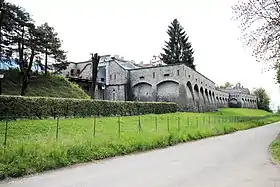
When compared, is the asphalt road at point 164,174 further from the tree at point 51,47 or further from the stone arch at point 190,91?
the stone arch at point 190,91

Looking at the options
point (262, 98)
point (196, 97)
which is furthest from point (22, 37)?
point (262, 98)

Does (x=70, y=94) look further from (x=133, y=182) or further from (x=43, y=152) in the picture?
(x=133, y=182)

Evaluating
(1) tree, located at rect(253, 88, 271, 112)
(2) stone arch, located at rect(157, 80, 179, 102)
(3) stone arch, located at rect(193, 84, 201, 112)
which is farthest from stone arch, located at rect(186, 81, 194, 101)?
(1) tree, located at rect(253, 88, 271, 112)

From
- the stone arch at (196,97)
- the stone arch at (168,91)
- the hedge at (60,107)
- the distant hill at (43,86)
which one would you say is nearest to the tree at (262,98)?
the stone arch at (196,97)

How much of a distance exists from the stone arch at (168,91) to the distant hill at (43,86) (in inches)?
662

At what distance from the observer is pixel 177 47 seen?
69312 mm

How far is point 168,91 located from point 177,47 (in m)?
20.7

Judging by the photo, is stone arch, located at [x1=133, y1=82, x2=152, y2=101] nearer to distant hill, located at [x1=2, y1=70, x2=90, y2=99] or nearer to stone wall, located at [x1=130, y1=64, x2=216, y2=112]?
stone wall, located at [x1=130, y1=64, x2=216, y2=112]

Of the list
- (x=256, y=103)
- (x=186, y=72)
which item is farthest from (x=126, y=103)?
(x=256, y=103)

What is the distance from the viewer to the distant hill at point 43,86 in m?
33.2

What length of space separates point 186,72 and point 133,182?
45.5 meters

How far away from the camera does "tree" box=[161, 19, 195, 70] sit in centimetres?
6788

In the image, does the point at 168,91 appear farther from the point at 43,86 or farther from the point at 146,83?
the point at 43,86

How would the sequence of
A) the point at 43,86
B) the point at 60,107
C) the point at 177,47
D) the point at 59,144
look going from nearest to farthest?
the point at 59,144 < the point at 60,107 < the point at 43,86 < the point at 177,47
